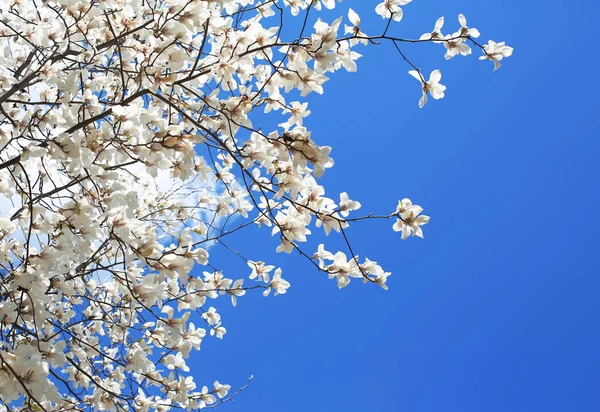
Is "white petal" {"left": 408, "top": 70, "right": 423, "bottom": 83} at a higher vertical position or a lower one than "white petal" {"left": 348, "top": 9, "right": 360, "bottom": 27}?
lower

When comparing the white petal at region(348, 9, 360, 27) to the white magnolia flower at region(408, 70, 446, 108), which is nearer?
the white petal at region(348, 9, 360, 27)

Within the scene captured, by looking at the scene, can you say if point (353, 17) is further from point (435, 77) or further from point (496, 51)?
point (496, 51)

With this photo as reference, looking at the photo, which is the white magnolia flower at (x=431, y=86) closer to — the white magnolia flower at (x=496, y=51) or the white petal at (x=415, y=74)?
the white petal at (x=415, y=74)

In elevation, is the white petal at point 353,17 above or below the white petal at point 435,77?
above

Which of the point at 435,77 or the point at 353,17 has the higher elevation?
the point at 353,17

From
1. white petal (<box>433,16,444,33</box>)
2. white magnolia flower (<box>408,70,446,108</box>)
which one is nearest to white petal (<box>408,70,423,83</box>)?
white magnolia flower (<box>408,70,446,108</box>)

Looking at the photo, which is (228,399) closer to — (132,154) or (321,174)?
(132,154)

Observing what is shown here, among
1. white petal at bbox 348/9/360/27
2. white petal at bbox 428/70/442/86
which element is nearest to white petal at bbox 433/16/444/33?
white petal at bbox 428/70/442/86

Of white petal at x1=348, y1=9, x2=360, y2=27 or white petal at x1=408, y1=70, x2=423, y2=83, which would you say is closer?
white petal at x1=348, y1=9, x2=360, y2=27

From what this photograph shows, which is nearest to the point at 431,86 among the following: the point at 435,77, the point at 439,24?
the point at 435,77

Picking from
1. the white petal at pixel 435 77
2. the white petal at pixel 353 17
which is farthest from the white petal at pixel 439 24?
the white petal at pixel 353 17

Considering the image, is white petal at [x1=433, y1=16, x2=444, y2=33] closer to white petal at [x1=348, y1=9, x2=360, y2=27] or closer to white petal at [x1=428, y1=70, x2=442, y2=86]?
white petal at [x1=428, y1=70, x2=442, y2=86]

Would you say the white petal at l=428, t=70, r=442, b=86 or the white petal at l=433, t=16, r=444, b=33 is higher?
the white petal at l=433, t=16, r=444, b=33

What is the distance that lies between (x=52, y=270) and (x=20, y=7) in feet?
6.62
